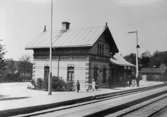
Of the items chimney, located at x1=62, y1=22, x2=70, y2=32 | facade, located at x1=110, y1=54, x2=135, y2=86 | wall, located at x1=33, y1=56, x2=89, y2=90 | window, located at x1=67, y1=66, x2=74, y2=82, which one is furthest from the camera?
facade, located at x1=110, y1=54, x2=135, y2=86

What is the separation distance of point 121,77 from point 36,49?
15004mm

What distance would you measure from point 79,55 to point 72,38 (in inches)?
124

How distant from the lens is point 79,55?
26797 mm

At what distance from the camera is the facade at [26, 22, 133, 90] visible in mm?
26438

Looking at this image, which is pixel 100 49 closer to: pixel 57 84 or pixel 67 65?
pixel 67 65

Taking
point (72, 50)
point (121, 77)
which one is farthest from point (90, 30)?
point (121, 77)

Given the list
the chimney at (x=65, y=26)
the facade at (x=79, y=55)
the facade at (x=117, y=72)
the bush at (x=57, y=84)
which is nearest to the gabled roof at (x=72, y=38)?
the facade at (x=79, y=55)

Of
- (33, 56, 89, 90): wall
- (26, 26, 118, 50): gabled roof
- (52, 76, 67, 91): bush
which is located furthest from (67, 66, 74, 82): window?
(52, 76, 67, 91): bush

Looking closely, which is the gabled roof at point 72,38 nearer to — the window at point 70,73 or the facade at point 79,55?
the facade at point 79,55

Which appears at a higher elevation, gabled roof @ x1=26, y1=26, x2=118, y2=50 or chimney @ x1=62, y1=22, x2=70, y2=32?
chimney @ x1=62, y1=22, x2=70, y2=32

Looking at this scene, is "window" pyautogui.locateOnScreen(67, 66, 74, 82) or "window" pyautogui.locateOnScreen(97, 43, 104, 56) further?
"window" pyautogui.locateOnScreen(97, 43, 104, 56)

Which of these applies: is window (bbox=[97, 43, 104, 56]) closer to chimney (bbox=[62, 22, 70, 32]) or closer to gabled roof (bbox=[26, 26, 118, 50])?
gabled roof (bbox=[26, 26, 118, 50])

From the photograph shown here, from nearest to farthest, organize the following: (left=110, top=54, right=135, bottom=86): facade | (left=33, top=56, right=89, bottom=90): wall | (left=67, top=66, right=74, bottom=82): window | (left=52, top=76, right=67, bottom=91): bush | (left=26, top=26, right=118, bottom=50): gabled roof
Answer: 1. (left=52, top=76, right=67, bottom=91): bush
2. (left=33, top=56, right=89, bottom=90): wall
3. (left=26, top=26, right=118, bottom=50): gabled roof
4. (left=67, top=66, right=74, bottom=82): window
5. (left=110, top=54, right=135, bottom=86): facade

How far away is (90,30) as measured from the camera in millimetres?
29688
